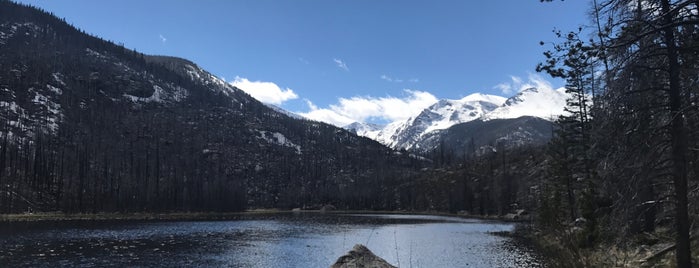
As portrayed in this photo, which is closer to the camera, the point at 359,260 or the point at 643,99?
the point at 643,99

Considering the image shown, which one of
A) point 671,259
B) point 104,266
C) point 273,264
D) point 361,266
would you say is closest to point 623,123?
point 671,259

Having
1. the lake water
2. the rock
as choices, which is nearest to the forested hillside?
the rock

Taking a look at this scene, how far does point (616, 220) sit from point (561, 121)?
42.6 metres

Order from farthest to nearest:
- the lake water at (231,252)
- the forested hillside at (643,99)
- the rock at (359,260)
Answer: the lake water at (231,252) < the rock at (359,260) < the forested hillside at (643,99)

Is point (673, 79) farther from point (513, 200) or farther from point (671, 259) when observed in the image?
point (513, 200)

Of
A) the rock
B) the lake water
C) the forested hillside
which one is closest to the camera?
the forested hillside

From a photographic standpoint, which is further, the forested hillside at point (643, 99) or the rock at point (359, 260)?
the rock at point (359, 260)

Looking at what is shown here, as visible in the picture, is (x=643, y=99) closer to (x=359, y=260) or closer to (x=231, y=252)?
(x=359, y=260)

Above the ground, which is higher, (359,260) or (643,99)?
(643,99)

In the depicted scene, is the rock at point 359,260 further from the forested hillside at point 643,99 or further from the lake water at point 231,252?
the forested hillside at point 643,99

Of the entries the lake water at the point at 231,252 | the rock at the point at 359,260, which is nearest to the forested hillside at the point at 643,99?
the rock at the point at 359,260

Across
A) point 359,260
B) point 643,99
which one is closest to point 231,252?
point 359,260

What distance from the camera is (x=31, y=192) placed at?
475 feet

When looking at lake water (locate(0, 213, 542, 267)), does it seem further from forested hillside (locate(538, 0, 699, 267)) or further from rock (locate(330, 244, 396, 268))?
forested hillside (locate(538, 0, 699, 267))
